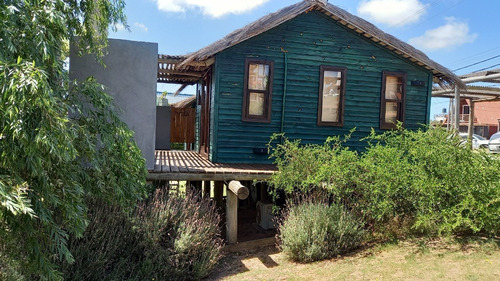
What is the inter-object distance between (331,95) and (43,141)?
7.93 metres

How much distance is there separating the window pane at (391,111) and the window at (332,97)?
1.47 m

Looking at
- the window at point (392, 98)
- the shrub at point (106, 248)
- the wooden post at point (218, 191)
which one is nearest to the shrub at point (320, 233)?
the shrub at point (106, 248)

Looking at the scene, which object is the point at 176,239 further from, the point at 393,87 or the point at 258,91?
the point at 393,87

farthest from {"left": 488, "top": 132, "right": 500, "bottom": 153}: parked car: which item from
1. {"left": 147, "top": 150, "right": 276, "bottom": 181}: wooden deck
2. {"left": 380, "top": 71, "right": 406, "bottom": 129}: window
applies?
{"left": 147, "top": 150, "right": 276, "bottom": 181}: wooden deck

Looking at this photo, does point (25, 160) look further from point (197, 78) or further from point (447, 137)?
point (197, 78)

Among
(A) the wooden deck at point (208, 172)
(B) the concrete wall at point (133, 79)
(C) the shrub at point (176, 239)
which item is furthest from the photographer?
(A) the wooden deck at point (208, 172)

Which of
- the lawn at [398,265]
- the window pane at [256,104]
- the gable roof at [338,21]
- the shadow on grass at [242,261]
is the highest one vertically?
the gable roof at [338,21]

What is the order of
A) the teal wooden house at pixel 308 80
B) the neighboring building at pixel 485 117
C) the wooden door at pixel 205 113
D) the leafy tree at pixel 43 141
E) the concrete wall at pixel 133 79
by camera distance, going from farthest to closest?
the neighboring building at pixel 485 117 → the wooden door at pixel 205 113 → the teal wooden house at pixel 308 80 → the concrete wall at pixel 133 79 → the leafy tree at pixel 43 141

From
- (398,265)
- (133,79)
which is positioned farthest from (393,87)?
(133,79)

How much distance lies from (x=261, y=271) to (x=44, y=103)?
4739 millimetres

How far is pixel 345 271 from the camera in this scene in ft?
18.6

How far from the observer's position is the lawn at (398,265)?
520 cm

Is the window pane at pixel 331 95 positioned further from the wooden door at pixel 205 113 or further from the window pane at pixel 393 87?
the wooden door at pixel 205 113

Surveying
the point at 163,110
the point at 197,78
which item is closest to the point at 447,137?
the point at 197,78
